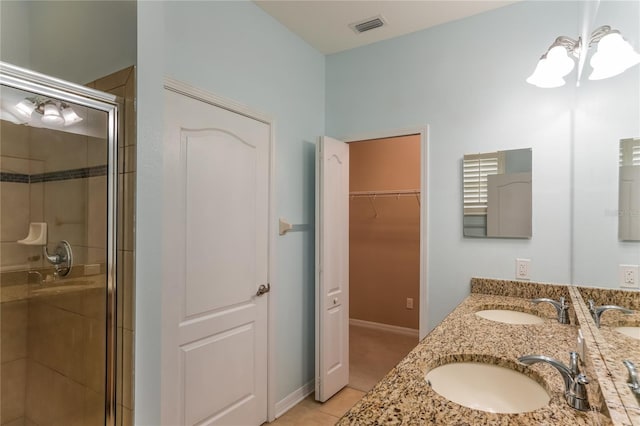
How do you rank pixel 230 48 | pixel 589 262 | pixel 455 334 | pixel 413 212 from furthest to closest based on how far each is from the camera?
1. pixel 413 212
2. pixel 230 48
3. pixel 589 262
4. pixel 455 334

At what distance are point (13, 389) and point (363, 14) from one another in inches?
115

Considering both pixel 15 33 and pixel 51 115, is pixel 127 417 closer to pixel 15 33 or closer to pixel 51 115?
pixel 51 115

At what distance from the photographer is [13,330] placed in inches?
67.9

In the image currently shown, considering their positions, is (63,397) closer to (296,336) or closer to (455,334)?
(296,336)

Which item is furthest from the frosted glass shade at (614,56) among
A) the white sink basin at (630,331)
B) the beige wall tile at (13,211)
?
the beige wall tile at (13,211)

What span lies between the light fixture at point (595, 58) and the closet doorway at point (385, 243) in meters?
1.87

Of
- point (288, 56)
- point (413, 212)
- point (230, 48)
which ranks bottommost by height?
point (413, 212)

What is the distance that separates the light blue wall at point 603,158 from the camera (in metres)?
0.88

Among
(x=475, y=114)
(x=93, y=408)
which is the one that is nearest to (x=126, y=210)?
(x=93, y=408)

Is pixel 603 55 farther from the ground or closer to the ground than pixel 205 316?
farther from the ground

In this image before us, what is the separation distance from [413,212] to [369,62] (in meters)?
1.83

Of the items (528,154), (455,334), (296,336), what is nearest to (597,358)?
(455,334)

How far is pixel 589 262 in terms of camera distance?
60.2 inches

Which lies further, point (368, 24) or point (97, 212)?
point (368, 24)
